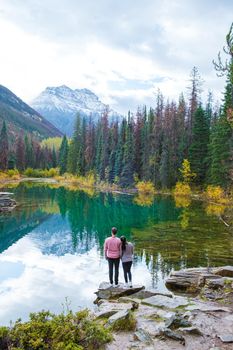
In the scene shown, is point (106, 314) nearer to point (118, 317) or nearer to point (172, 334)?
point (118, 317)

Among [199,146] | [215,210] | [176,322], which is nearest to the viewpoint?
[176,322]

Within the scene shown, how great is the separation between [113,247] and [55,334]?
701 cm

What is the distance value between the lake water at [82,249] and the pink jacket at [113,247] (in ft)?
6.33

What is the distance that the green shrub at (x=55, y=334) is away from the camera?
7549mm

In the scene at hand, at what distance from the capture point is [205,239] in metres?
26.7

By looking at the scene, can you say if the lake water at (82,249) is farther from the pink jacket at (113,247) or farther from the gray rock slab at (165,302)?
the gray rock slab at (165,302)

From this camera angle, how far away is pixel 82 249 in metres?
25.1

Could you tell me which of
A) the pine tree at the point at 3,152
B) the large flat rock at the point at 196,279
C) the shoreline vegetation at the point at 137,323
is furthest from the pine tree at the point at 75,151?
the shoreline vegetation at the point at 137,323

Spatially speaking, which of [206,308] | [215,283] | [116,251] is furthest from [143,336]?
[215,283]

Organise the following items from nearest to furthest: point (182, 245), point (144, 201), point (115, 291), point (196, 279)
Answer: point (115, 291), point (196, 279), point (182, 245), point (144, 201)

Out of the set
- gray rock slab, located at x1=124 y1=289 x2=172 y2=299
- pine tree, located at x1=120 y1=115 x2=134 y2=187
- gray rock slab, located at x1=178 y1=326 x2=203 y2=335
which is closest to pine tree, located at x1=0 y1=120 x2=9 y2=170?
pine tree, located at x1=120 y1=115 x2=134 y2=187

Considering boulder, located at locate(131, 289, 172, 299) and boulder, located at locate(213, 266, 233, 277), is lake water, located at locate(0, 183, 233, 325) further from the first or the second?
boulder, located at locate(213, 266, 233, 277)

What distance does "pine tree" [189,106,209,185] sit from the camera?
206 ft

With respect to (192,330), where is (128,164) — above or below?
above
